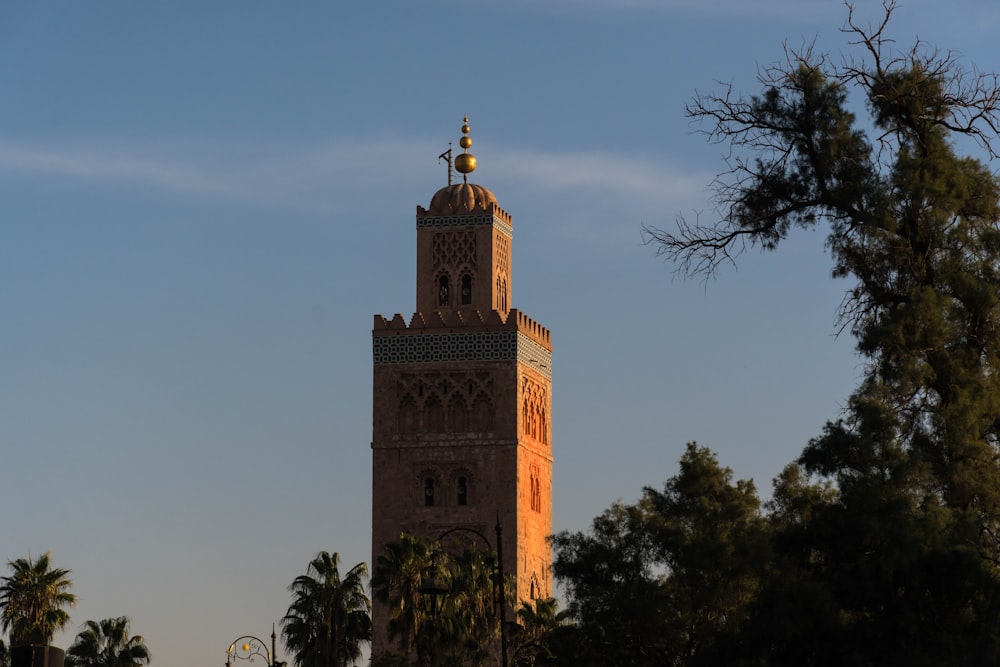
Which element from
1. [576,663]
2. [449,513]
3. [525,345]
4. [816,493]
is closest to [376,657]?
[449,513]

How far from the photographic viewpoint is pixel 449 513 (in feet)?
204

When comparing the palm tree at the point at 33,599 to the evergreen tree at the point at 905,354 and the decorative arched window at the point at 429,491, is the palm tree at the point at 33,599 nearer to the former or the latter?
the decorative arched window at the point at 429,491

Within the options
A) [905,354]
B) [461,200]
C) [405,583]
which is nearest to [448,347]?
[461,200]

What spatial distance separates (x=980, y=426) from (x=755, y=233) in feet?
12.4

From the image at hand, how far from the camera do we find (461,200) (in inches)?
2569

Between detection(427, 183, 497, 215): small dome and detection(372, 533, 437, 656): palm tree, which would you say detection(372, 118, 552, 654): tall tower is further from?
detection(372, 533, 437, 656): palm tree

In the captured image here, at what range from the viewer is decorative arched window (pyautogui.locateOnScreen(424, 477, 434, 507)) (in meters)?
62.7

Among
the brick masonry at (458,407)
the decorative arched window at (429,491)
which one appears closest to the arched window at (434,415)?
the brick masonry at (458,407)

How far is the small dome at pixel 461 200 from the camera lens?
64.9 metres

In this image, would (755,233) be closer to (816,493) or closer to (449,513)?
(816,493)

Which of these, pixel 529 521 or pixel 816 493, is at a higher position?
pixel 529 521

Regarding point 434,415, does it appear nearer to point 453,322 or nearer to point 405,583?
point 453,322

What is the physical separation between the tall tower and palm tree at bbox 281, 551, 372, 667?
10996 mm

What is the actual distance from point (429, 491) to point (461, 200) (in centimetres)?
932
